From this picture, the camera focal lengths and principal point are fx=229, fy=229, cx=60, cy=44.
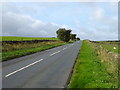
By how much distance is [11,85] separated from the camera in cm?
1053

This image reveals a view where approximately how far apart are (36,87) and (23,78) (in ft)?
7.39

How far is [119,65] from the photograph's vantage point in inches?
587

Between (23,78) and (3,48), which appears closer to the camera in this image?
(23,78)

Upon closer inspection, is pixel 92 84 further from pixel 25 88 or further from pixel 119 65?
pixel 119 65

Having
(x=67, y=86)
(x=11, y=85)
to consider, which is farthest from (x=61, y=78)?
(x=11, y=85)

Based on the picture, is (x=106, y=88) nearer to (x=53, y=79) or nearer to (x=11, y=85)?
(x=53, y=79)

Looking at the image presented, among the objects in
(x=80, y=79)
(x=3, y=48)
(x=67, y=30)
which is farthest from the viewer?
(x=67, y=30)

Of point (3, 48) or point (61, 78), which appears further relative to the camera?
point (3, 48)

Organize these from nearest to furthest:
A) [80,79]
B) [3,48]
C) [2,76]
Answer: [80,79] < [2,76] < [3,48]

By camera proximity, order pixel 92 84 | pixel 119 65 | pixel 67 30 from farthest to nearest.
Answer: pixel 67 30 < pixel 119 65 < pixel 92 84

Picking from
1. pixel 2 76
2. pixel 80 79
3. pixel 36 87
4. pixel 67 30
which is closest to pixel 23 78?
pixel 2 76

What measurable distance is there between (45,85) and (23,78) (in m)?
2.05

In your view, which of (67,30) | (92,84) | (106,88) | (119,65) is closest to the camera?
(106,88)

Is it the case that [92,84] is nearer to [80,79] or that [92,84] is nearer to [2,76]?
[80,79]
